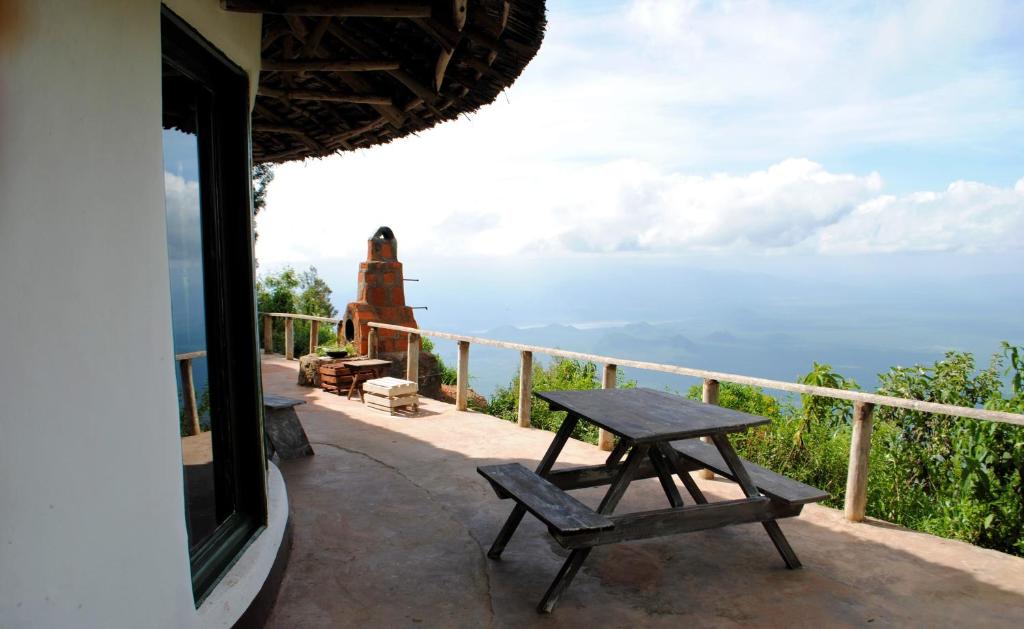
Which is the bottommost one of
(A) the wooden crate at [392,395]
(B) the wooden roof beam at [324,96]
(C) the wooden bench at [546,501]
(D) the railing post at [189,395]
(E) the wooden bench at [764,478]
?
(A) the wooden crate at [392,395]

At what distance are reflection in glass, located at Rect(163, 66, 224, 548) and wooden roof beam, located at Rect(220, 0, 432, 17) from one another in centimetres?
48

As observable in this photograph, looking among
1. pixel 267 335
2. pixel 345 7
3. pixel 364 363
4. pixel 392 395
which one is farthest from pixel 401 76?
pixel 267 335

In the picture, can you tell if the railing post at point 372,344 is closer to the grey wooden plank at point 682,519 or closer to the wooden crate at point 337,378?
the wooden crate at point 337,378

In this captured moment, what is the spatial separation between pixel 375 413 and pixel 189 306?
508cm

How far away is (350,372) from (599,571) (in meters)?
5.65

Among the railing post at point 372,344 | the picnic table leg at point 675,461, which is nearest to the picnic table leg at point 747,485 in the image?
the picnic table leg at point 675,461

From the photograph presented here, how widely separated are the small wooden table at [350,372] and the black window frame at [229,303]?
5.35 meters

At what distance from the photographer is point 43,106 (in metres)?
1.39

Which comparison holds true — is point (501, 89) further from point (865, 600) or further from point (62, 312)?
point (865, 600)

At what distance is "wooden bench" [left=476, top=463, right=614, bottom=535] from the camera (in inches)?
115

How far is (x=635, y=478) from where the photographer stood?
3.62 m

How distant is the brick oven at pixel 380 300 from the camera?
34.0 feet

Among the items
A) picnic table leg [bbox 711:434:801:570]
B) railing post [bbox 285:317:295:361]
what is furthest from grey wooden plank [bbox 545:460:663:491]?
railing post [bbox 285:317:295:361]

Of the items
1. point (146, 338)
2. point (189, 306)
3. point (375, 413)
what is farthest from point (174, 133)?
point (375, 413)
